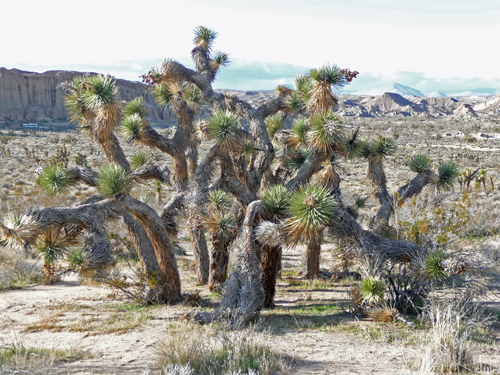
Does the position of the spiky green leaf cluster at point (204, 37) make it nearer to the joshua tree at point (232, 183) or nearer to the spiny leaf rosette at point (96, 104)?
the joshua tree at point (232, 183)

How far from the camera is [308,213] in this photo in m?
5.71

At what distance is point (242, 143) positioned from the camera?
24.6ft

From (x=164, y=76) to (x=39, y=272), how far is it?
6399 millimetres

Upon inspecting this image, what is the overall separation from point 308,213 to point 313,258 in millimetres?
4841

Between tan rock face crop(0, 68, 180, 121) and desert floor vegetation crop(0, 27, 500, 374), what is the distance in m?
58.3

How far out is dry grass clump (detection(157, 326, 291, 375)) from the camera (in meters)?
4.45

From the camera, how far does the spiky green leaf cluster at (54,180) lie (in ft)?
22.1

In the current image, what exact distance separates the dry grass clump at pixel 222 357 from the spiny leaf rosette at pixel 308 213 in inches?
64.7

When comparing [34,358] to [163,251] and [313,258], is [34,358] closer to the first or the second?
[163,251]

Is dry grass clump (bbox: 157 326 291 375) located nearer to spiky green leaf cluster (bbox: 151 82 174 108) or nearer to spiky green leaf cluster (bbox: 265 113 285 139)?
spiky green leaf cluster (bbox: 265 113 285 139)

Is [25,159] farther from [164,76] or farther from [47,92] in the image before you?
[47,92]

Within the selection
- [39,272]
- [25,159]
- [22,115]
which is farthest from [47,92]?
[39,272]

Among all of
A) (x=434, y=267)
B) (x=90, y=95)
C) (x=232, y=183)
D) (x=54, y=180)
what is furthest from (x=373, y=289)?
(x=90, y=95)

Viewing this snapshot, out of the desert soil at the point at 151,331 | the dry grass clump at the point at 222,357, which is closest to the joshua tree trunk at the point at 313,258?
the desert soil at the point at 151,331
